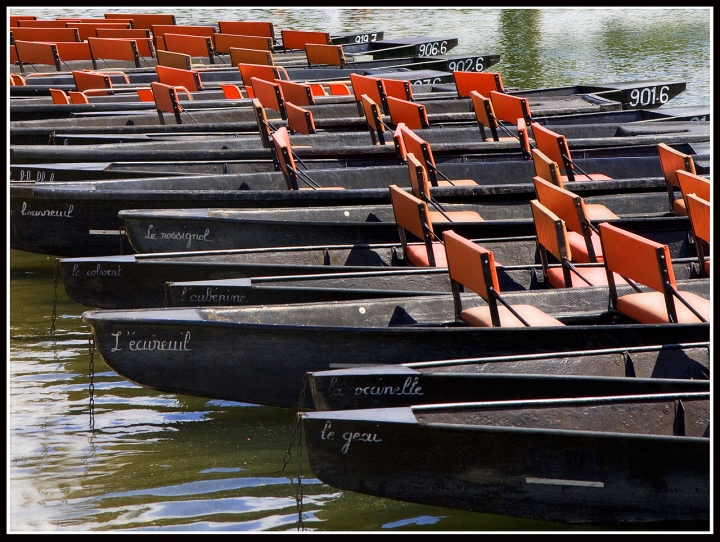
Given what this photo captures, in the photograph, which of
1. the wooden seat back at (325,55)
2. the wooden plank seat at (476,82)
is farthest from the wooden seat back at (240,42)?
the wooden plank seat at (476,82)

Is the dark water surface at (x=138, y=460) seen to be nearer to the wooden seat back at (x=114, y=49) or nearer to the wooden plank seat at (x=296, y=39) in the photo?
the wooden seat back at (x=114, y=49)

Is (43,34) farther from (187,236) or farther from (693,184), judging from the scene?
(693,184)

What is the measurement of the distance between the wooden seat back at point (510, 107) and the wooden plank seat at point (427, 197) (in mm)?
1857

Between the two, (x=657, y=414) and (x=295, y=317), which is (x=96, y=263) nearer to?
(x=295, y=317)

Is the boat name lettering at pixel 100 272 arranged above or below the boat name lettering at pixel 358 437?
below

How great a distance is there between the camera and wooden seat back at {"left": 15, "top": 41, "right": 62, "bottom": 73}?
13028 mm

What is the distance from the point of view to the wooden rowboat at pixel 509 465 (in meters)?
3.62

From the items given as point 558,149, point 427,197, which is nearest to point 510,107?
point 558,149

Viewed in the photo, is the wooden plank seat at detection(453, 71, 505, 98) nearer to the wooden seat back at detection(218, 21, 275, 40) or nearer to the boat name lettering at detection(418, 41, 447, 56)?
the boat name lettering at detection(418, 41, 447, 56)

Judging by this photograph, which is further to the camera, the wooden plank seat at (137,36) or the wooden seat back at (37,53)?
the wooden plank seat at (137,36)

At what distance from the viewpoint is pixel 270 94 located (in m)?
9.17


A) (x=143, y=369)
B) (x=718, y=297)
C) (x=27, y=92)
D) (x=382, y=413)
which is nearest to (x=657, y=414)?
(x=718, y=297)

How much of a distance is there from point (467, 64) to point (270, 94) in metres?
5.98

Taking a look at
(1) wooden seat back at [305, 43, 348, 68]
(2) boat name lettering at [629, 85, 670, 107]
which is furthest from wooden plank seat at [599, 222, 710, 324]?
(1) wooden seat back at [305, 43, 348, 68]
